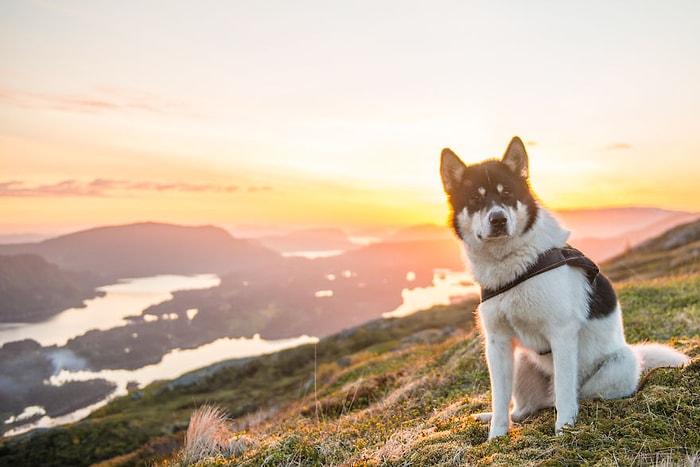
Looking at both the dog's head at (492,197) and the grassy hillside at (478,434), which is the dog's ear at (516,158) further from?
the grassy hillside at (478,434)

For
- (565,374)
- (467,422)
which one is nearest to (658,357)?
(565,374)

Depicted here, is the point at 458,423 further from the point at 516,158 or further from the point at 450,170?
the point at 516,158

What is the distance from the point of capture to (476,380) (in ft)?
32.4

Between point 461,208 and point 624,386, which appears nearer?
point 624,386

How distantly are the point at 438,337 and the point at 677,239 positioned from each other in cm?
3833

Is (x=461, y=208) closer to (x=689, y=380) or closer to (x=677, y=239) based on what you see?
(x=689, y=380)

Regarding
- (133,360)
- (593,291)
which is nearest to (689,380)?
(593,291)

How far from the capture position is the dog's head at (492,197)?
5160 millimetres

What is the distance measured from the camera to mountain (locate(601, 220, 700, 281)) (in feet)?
121

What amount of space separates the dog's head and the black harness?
1.47ft

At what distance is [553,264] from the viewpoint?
517 centimetres

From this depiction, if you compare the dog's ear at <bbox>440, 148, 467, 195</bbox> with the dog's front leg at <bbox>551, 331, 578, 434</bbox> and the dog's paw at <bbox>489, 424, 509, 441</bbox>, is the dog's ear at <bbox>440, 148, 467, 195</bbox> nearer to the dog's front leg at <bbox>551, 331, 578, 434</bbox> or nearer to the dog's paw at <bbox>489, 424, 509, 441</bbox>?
the dog's front leg at <bbox>551, 331, 578, 434</bbox>

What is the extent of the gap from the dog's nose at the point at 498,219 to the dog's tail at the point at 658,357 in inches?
112

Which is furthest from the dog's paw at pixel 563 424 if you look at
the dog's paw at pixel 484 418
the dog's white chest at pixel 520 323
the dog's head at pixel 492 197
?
the dog's head at pixel 492 197
